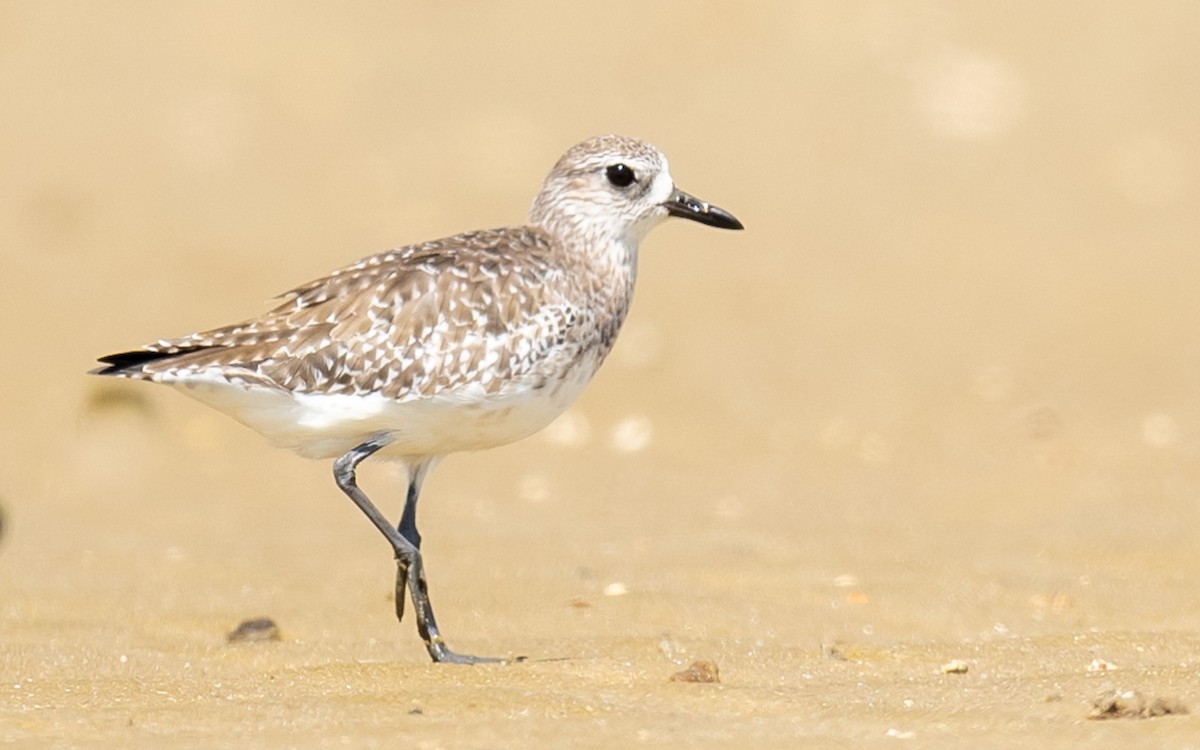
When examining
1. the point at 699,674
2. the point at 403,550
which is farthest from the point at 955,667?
the point at 403,550

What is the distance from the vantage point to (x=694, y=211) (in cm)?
902

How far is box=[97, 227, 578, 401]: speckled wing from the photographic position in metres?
7.98

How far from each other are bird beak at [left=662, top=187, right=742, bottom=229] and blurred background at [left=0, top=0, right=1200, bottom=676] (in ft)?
5.62

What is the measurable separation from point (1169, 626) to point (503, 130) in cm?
856

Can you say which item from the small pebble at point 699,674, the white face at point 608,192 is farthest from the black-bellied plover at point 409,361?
the small pebble at point 699,674

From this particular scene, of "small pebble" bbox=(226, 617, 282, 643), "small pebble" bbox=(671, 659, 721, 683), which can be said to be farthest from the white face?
"small pebble" bbox=(671, 659, 721, 683)

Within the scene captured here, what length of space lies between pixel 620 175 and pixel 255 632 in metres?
2.51

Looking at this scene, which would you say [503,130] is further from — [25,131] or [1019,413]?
[1019,413]

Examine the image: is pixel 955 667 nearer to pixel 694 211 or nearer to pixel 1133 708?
pixel 1133 708

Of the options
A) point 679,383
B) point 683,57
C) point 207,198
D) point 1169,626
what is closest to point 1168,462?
point 679,383

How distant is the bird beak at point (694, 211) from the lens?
900 cm

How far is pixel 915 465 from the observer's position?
13047 mm

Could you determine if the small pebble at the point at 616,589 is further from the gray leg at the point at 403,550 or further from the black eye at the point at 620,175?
the black eye at the point at 620,175

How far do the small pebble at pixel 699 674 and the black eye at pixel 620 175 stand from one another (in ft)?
8.14
